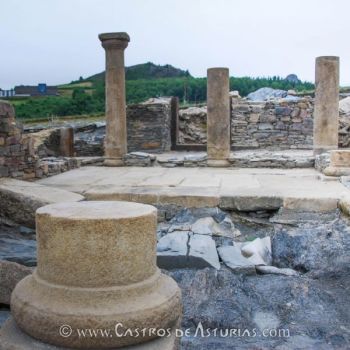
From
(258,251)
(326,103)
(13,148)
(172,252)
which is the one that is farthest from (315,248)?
(326,103)

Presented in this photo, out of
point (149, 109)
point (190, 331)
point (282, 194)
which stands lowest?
point (190, 331)

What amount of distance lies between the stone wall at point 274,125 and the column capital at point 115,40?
6620 millimetres

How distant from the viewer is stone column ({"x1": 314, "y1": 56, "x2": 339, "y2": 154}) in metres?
10.9

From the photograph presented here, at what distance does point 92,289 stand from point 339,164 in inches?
276

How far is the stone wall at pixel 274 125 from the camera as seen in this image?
57.0ft

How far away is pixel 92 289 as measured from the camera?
2549 millimetres

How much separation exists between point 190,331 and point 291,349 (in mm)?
743

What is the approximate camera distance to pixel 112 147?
12055 mm

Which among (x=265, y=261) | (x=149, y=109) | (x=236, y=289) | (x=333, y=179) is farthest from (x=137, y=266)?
(x=149, y=109)

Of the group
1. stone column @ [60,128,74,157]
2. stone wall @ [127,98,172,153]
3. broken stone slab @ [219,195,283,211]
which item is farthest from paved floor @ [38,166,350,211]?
stone wall @ [127,98,172,153]

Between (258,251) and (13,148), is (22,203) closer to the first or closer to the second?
(13,148)

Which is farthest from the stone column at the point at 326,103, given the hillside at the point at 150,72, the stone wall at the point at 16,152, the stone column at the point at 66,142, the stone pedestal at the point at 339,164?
the hillside at the point at 150,72

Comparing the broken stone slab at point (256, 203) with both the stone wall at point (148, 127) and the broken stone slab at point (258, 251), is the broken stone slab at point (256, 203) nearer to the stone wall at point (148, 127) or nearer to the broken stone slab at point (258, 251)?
the broken stone slab at point (258, 251)

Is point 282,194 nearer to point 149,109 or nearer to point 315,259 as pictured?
point 315,259
